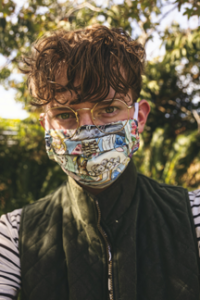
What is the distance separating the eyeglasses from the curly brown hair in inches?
2.4

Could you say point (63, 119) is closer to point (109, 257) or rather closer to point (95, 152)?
point (95, 152)

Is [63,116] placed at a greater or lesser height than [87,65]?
lesser

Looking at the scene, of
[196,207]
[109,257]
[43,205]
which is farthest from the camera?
[43,205]

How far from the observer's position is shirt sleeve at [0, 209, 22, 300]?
139cm

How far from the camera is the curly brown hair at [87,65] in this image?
1.45 m

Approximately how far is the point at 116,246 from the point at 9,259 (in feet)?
2.10

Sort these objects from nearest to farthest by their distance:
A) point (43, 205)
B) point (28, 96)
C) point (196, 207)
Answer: point (196, 207) → point (43, 205) → point (28, 96)

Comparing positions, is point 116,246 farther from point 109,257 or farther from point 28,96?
point 28,96

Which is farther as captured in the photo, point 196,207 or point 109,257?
point 196,207

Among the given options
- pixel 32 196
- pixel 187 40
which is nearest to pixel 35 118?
pixel 32 196

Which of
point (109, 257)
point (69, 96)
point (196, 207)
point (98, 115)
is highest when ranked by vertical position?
point (69, 96)

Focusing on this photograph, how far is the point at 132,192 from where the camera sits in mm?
1623

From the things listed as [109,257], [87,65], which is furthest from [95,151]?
[109,257]

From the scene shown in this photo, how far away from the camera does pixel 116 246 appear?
56.7 inches
